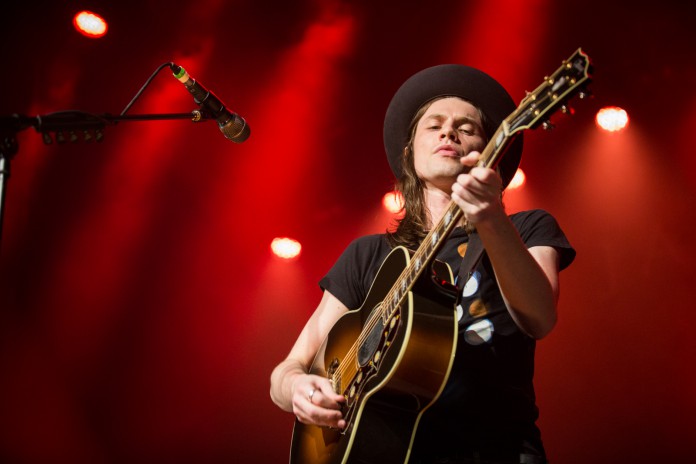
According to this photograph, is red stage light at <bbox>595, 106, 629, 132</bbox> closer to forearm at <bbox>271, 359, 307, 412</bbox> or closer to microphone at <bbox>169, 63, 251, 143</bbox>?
microphone at <bbox>169, 63, 251, 143</bbox>

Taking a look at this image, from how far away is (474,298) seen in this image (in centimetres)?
210

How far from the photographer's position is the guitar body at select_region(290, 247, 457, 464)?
5.88 ft

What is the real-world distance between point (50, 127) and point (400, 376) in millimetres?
1500

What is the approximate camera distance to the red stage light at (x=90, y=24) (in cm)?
526

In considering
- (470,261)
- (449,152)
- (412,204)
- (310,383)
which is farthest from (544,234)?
(310,383)

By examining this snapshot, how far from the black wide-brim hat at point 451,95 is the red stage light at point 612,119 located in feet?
10.6

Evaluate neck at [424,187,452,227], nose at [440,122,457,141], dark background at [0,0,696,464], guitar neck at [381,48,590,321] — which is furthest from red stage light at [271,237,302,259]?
guitar neck at [381,48,590,321]

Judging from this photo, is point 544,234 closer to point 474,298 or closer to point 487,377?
point 474,298

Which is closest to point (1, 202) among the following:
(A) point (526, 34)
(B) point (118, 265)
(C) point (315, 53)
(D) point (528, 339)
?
(D) point (528, 339)

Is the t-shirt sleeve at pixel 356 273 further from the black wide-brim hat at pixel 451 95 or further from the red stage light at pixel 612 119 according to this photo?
the red stage light at pixel 612 119

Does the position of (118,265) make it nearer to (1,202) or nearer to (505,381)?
(1,202)

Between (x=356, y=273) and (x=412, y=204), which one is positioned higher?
(x=412, y=204)

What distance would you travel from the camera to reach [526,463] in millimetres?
1764

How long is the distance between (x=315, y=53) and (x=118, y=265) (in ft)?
9.80
